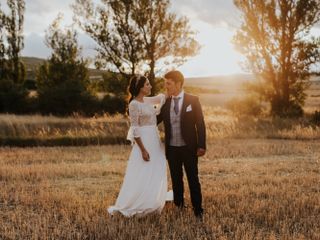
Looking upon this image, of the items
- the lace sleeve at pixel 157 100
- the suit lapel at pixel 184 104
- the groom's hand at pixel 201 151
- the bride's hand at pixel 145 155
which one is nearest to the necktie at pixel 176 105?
the suit lapel at pixel 184 104

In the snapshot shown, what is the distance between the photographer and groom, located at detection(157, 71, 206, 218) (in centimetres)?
791

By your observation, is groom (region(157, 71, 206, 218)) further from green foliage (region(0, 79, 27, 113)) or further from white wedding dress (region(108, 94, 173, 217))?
green foliage (region(0, 79, 27, 113))

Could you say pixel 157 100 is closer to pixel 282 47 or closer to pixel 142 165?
pixel 142 165

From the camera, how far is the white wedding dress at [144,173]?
8109 millimetres

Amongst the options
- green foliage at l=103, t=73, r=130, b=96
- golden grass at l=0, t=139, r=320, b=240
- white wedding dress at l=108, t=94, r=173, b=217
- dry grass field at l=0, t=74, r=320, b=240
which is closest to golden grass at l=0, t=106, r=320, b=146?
dry grass field at l=0, t=74, r=320, b=240

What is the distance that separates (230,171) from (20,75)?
123 feet

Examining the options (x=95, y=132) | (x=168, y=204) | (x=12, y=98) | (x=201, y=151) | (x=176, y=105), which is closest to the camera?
(x=201, y=151)

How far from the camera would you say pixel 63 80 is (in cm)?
4041

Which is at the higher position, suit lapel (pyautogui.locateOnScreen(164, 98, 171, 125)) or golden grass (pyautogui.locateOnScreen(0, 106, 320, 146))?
suit lapel (pyautogui.locateOnScreen(164, 98, 171, 125))

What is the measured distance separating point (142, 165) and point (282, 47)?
28.5 meters

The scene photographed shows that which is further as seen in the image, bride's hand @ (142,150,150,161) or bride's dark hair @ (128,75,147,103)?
bride's dark hair @ (128,75,147,103)

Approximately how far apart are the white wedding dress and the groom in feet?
0.81

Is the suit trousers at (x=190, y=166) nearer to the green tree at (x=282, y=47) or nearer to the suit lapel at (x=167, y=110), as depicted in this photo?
the suit lapel at (x=167, y=110)

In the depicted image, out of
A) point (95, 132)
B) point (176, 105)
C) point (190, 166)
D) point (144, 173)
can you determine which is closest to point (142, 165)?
point (144, 173)
